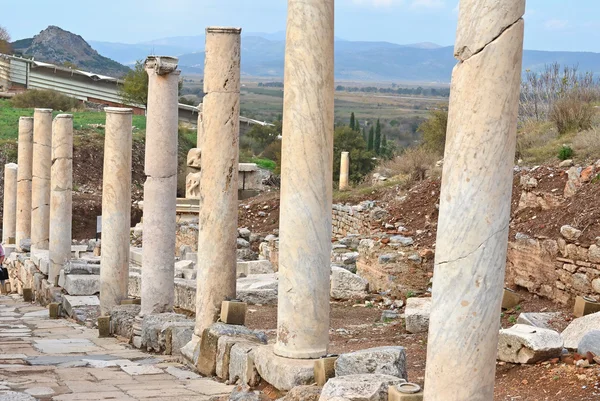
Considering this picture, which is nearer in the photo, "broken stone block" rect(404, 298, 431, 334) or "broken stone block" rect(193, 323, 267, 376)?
"broken stone block" rect(193, 323, 267, 376)

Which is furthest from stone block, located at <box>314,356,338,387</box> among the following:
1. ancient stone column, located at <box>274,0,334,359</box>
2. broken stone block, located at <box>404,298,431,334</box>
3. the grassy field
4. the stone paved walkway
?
the grassy field

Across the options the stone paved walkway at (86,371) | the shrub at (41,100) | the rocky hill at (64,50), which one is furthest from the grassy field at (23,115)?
the rocky hill at (64,50)

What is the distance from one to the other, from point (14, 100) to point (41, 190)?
34852 millimetres

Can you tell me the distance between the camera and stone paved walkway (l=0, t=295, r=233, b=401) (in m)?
9.04

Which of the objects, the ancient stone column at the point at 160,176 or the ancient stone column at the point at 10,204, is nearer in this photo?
the ancient stone column at the point at 160,176

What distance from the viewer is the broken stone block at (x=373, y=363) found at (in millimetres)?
7480

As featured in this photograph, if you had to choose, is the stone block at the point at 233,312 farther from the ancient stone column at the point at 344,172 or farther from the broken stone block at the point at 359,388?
the ancient stone column at the point at 344,172

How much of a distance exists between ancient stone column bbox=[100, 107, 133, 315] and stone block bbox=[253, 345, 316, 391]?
7.14m

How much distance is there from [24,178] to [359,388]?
64.6 ft

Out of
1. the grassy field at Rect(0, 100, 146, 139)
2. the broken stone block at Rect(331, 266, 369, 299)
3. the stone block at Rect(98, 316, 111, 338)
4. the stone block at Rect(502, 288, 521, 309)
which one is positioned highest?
the grassy field at Rect(0, 100, 146, 139)

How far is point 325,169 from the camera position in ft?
26.6

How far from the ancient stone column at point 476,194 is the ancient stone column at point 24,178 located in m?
20.3

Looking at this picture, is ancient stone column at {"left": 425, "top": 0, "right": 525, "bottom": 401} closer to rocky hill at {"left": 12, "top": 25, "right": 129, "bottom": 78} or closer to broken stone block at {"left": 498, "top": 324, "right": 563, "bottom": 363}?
broken stone block at {"left": 498, "top": 324, "right": 563, "bottom": 363}

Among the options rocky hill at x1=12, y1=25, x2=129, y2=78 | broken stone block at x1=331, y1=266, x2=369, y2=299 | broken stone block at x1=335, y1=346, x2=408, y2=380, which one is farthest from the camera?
rocky hill at x1=12, y1=25, x2=129, y2=78
